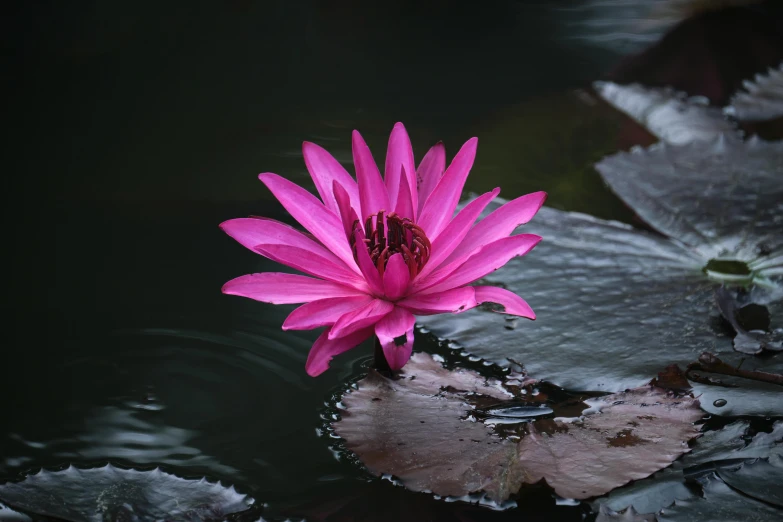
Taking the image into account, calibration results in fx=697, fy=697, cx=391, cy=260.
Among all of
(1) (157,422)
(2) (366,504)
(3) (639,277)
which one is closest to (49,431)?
(1) (157,422)

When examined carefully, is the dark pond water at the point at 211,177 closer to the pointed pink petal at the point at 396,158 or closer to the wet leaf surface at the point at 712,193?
the wet leaf surface at the point at 712,193

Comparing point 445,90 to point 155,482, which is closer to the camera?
point 155,482

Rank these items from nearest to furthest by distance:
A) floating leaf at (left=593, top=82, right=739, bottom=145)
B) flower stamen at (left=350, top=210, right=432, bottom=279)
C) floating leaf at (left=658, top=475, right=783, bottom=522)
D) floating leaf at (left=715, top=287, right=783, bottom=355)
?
floating leaf at (left=658, top=475, right=783, bottom=522), flower stamen at (left=350, top=210, right=432, bottom=279), floating leaf at (left=715, top=287, right=783, bottom=355), floating leaf at (left=593, top=82, right=739, bottom=145)

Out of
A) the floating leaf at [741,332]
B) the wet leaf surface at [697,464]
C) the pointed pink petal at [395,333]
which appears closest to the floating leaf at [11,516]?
the pointed pink petal at [395,333]

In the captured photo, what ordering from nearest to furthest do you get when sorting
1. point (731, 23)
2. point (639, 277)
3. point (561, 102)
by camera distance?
1. point (639, 277)
2. point (561, 102)
3. point (731, 23)

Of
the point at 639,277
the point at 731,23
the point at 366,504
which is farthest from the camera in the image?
the point at 731,23

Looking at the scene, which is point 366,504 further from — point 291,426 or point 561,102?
point 561,102

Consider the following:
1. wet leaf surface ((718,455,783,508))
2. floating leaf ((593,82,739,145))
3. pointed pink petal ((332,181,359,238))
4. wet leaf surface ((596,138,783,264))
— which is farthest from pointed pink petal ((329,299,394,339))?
floating leaf ((593,82,739,145))

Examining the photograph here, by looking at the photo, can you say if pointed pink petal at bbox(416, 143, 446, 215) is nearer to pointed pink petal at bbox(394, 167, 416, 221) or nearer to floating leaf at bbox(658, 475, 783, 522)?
pointed pink petal at bbox(394, 167, 416, 221)
